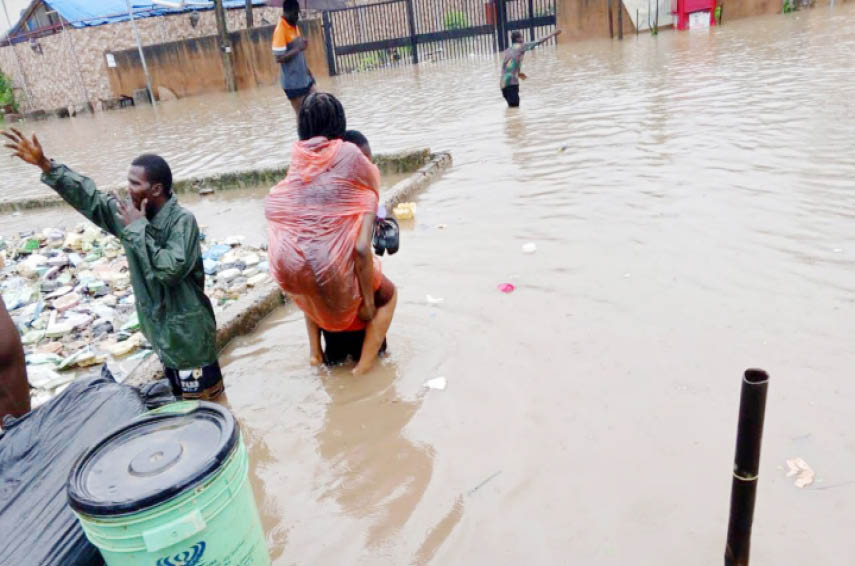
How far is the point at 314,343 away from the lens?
142 inches

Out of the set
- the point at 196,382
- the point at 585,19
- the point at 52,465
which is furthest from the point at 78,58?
the point at 52,465

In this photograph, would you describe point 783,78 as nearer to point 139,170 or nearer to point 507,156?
point 507,156

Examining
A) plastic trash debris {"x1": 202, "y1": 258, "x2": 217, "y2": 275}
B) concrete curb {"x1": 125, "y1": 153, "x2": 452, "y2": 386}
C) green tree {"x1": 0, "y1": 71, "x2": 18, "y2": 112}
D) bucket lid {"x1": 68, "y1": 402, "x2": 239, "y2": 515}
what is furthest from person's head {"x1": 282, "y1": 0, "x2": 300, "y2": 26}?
green tree {"x1": 0, "y1": 71, "x2": 18, "y2": 112}

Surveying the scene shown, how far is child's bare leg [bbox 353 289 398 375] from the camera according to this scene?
3.47 meters

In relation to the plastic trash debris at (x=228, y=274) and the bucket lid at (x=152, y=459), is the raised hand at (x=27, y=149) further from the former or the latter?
the plastic trash debris at (x=228, y=274)

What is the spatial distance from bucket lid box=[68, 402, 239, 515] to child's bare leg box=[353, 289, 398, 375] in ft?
5.34

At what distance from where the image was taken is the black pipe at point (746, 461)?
5.33ft

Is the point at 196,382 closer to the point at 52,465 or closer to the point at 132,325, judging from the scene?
the point at 52,465

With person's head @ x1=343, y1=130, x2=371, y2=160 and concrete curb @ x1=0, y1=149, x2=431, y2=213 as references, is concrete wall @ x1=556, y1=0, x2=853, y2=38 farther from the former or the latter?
person's head @ x1=343, y1=130, x2=371, y2=160

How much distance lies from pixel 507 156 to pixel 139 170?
5525 mm

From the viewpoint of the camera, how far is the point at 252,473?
2.86m

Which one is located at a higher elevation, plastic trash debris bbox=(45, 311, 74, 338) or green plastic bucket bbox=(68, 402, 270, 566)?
green plastic bucket bbox=(68, 402, 270, 566)

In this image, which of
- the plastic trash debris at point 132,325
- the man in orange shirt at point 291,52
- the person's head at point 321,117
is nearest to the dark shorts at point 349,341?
the person's head at point 321,117

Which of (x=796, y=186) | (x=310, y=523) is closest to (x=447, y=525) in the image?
(x=310, y=523)
